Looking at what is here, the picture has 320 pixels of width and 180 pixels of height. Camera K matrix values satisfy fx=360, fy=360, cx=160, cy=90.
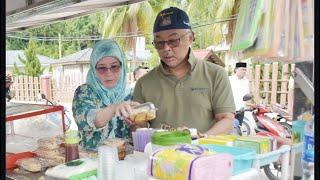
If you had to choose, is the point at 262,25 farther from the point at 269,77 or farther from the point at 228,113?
the point at 269,77

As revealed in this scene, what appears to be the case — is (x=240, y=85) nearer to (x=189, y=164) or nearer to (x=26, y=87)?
(x=189, y=164)

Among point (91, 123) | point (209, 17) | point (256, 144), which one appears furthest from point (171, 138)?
point (209, 17)

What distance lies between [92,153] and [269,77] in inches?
Result: 222

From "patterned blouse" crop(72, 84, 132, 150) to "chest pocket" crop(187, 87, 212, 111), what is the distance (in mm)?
443

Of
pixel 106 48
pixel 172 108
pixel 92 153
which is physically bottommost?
pixel 92 153

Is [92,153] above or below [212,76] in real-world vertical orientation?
below

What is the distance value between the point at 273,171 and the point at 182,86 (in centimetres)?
90

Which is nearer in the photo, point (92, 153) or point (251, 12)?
point (251, 12)

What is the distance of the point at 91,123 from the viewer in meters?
1.65

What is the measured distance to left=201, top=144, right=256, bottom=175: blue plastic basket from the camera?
1050 millimetres
